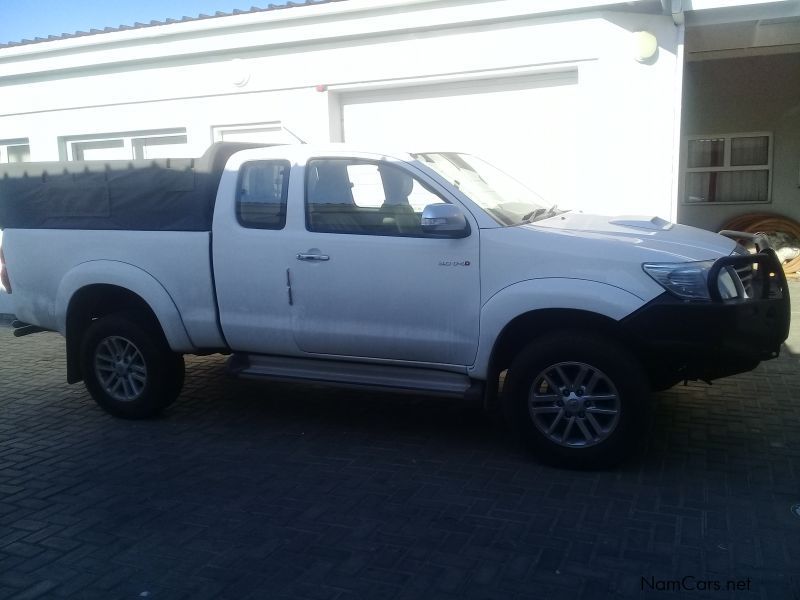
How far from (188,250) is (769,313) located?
3.85 metres

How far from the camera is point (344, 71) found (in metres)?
9.13

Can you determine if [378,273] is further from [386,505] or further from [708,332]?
[708,332]

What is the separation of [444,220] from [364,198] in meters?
0.75

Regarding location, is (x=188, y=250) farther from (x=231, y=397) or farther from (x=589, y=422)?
(x=589, y=422)

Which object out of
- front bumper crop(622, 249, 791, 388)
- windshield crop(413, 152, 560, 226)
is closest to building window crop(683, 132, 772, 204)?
windshield crop(413, 152, 560, 226)

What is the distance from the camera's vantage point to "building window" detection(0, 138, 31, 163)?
11.7 metres

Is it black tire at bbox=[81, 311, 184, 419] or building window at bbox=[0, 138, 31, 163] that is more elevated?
building window at bbox=[0, 138, 31, 163]

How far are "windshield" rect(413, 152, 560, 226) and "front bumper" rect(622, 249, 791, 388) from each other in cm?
110

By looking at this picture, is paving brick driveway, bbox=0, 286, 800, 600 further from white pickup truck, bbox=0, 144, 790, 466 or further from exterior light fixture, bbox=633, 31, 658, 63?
→ exterior light fixture, bbox=633, 31, 658, 63

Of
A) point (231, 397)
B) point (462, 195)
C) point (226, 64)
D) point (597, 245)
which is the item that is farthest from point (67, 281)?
point (226, 64)

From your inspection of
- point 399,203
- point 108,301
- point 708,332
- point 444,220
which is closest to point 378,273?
point 399,203

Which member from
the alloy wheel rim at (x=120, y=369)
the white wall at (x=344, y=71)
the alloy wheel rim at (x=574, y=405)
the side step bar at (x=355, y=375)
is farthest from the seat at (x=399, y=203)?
the white wall at (x=344, y=71)

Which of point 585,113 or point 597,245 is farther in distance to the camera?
point 585,113

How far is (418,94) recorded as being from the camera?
29.8ft
